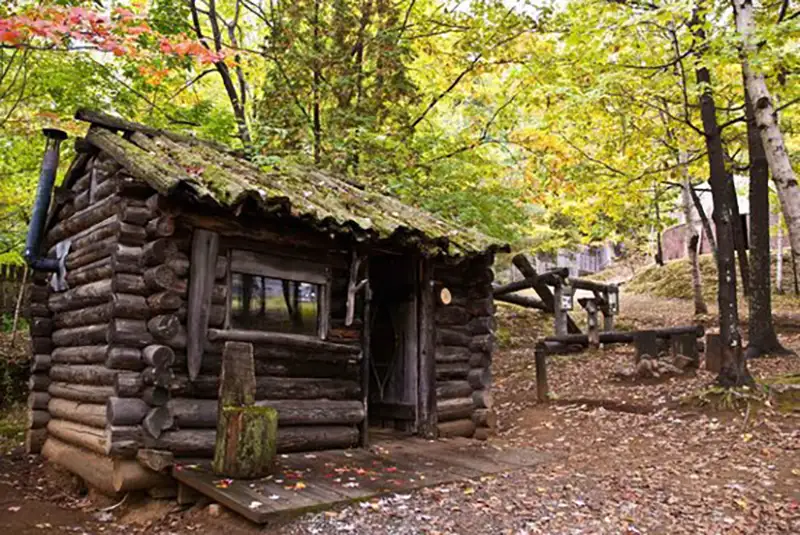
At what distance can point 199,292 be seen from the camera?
6.65m

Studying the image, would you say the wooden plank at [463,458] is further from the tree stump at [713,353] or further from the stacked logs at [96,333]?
the tree stump at [713,353]

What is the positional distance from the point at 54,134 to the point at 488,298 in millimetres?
7020

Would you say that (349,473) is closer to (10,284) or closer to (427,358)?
(427,358)

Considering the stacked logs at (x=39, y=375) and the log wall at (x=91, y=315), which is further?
the stacked logs at (x=39, y=375)

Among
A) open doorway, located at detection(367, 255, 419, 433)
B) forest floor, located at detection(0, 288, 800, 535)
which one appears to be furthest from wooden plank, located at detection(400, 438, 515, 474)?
open doorway, located at detection(367, 255, 419, 433)

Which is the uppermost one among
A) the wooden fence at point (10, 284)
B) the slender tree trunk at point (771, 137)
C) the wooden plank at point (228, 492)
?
the slender tree trunk at point (771, 137)

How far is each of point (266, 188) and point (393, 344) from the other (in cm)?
398

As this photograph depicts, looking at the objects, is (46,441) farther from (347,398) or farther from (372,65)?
(372,65)

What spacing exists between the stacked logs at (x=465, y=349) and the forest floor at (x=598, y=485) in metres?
0.63

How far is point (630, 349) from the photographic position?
15195 millimetres

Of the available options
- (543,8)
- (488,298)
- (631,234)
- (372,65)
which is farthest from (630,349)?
(631,234)

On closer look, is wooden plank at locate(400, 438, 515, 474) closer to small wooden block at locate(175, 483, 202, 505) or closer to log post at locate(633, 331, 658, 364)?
small wooden block at locate(175, 483, 202, 505)

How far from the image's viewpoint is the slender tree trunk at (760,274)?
39.3 feet

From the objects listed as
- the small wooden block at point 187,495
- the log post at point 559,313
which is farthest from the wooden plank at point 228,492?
the log post at point 559,313
